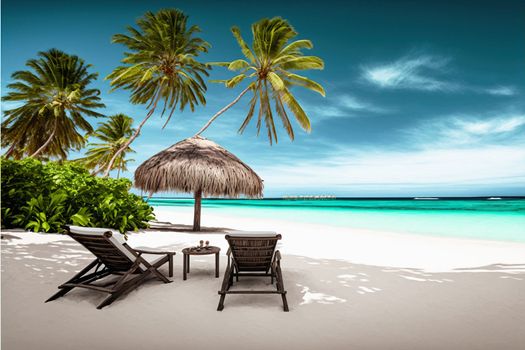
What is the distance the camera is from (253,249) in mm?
3094

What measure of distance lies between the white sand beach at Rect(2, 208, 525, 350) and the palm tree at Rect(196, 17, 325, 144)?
797 cm

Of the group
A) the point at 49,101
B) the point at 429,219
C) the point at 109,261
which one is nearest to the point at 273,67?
the point at 109,261

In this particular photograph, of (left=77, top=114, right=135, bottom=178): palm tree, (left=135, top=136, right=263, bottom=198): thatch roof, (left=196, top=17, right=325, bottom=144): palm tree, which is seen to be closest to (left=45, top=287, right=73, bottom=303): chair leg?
(left=135, top=136, right=263, bottom=198): thatch roof

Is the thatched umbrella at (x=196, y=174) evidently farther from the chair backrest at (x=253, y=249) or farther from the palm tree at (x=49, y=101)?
the palm tree at (x=49, y=101)

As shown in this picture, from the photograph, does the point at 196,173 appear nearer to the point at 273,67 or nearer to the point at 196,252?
the point at 196,252

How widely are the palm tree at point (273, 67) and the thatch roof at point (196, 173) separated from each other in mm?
2602

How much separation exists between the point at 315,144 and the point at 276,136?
897 inches

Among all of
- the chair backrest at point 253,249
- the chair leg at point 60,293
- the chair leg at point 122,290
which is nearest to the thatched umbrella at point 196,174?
the chair backrest at point 253,249

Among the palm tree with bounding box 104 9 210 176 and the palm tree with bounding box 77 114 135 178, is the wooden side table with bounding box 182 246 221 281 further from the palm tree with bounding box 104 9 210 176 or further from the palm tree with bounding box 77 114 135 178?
the palm tree with bounding box 77 114 135 178

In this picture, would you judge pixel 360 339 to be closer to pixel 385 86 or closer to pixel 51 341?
pixel 51 341

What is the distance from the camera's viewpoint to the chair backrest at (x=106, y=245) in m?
2.71

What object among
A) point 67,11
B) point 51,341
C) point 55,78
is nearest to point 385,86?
point 55,78

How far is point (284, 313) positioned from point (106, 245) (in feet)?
6.10

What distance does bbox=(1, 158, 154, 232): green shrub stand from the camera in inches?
229
